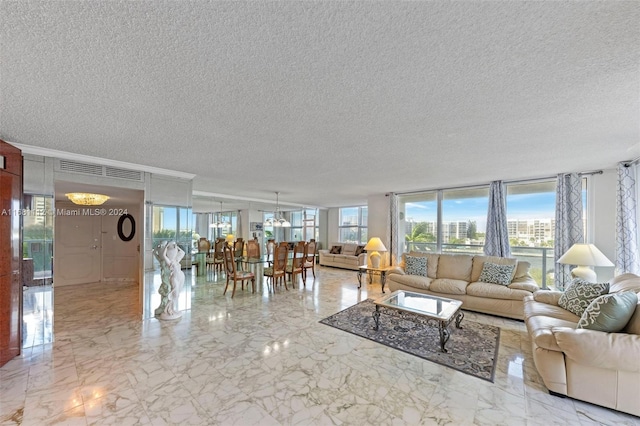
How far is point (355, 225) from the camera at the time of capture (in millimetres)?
9852

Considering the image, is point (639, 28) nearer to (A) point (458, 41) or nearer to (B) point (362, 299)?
(A) point (458, 41)

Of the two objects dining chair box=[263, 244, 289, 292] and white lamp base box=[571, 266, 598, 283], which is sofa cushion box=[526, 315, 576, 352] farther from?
dining chair box=[263, 244, 289, 292]

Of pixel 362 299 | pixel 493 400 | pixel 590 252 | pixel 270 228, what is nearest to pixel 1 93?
pixel 493 400

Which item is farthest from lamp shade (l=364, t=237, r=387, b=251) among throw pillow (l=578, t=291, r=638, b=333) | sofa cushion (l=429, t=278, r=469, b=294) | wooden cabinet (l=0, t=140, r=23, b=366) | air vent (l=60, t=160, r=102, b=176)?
wooden cabinet (l=0, t=140, r=23, b=366)

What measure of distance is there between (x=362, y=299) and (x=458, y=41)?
4.37m

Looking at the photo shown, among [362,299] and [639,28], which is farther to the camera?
[362,299]

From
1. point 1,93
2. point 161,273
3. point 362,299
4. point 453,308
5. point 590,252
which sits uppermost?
point 1,93

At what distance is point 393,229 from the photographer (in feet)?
22.7

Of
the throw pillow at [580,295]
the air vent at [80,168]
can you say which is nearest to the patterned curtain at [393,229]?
the throw pillow at [580,295]

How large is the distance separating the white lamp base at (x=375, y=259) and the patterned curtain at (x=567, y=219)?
3288 mm

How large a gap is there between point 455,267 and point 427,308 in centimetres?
193

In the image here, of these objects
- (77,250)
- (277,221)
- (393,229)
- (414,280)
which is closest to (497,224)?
(414,280)

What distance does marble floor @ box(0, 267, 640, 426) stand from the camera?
73.0 inches

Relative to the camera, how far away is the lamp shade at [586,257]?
11.2ft
